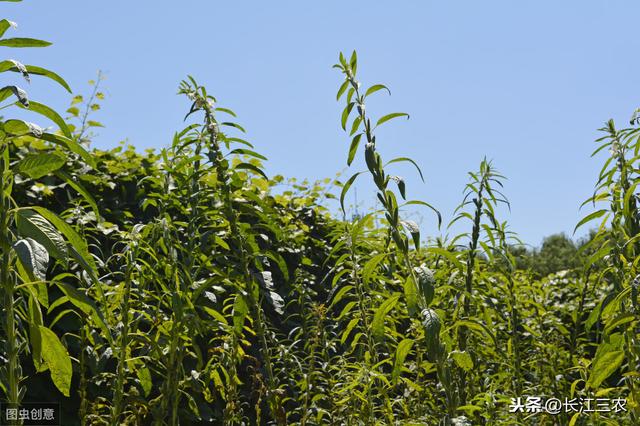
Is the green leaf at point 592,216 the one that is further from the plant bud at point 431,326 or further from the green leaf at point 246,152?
the green leaf at point 246,152

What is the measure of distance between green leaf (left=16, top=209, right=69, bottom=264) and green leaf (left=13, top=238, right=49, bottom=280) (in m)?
0.02

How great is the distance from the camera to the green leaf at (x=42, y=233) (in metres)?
1.64

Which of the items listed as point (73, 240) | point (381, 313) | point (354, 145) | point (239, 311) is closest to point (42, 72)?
point (73, 240)

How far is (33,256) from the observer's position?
1.60 m

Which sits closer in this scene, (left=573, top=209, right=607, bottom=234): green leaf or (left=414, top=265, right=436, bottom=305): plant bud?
(left=414, top=265, right=436, bottom=305): plant bud

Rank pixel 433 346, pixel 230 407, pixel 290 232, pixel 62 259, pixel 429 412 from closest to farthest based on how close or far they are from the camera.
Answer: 1. pixel 62 259
2. pixel 433 346
3. pixel 230 407
4. pixel 429 412
5. pixel 290 232

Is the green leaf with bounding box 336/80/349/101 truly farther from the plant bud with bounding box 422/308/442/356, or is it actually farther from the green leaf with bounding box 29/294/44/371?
the green leaf with bounding box 29/294/44/371

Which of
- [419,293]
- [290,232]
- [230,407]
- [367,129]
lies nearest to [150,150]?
[290,232]

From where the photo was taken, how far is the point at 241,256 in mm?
2633

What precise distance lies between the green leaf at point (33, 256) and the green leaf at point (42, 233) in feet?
0.06

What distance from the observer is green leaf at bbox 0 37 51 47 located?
6.03 ft

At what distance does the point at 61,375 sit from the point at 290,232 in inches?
128

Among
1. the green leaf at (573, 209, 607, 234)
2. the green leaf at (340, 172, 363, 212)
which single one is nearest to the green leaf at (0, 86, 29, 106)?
the green leaf at (340, 172, 363, 212)

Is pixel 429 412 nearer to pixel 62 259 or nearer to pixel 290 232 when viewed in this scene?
pixel 290 232
